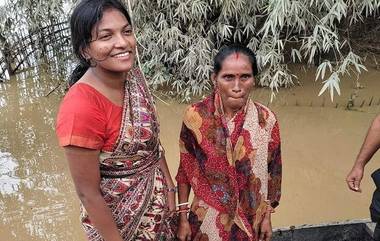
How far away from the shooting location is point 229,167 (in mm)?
1592

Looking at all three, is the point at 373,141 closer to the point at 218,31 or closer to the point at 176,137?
the point at 176,137

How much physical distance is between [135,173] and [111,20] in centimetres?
47

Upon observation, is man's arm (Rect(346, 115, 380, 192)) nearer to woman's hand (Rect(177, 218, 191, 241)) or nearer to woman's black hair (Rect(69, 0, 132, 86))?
woman's hand (Rect(177, 218, 191, 241))

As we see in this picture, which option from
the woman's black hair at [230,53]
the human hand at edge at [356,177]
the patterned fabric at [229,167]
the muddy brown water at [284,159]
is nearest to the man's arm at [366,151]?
the human hand at edge at [356,177]

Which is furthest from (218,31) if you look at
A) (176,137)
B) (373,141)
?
(373,141)

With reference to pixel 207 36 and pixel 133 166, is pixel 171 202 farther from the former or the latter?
pixel 207 36

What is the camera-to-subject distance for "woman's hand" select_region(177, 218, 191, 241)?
1702 mm

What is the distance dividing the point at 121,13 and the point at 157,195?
0.62 m

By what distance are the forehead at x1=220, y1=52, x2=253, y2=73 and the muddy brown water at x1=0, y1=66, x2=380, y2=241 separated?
1705 mm

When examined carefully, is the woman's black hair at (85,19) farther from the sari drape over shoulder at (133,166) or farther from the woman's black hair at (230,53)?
the woman's black hair at (230,53)

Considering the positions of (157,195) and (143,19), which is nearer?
(157,195)

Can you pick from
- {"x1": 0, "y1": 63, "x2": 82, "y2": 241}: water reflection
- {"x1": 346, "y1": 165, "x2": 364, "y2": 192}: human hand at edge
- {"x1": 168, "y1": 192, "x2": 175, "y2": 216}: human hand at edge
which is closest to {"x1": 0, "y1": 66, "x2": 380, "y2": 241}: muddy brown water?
{"x1": 0, "y1": 63, "x2": 82, "y2": 241}: water reflection

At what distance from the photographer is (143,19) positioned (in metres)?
4.93

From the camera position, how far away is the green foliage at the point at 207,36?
4.34m
